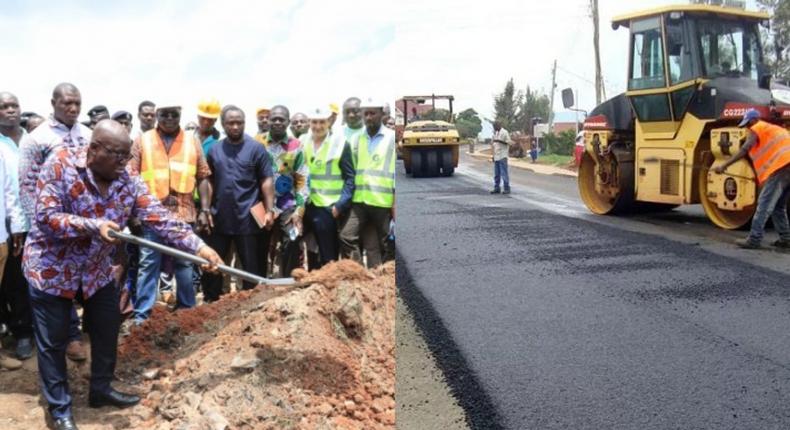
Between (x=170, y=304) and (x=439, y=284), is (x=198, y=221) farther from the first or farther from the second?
(x=439, y=284)

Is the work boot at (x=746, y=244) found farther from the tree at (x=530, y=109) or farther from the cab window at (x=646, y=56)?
the tree at (x=530, y=109)

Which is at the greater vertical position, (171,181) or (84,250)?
(171,181)

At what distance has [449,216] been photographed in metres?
2.46

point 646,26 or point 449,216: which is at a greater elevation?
point 646,26

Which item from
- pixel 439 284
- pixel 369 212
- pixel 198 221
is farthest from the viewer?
pixel 439 284

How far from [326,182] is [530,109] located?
2.59 feet

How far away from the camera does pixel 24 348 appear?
88.7 inches

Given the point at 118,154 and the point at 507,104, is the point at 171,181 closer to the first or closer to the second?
the point at 118,154

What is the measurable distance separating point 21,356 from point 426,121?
142 centimetres

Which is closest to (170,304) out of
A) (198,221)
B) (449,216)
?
(198,221)

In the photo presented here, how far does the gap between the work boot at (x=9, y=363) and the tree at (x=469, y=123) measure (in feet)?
4.92

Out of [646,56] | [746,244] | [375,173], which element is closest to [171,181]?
[375,173]

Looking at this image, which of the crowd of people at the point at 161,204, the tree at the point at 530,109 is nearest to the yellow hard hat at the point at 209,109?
the crowd of people at the point at 161,204

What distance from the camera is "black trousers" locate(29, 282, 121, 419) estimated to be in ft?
6.07
